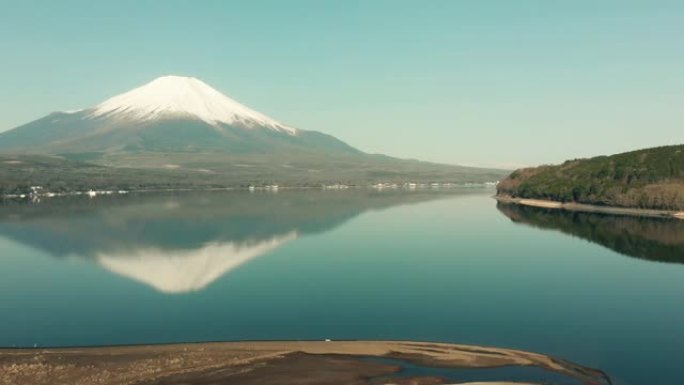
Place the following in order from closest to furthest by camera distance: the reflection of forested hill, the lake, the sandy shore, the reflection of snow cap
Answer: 1. the sandy shore
2. the lake
3. the reflection of snow cap
4. the reflection of forested hill

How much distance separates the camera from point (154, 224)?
416 feet

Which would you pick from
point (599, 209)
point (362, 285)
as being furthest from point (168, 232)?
point (599, 209)

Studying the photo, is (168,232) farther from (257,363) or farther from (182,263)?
(257,363)

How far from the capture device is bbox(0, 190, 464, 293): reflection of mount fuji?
74.6 m

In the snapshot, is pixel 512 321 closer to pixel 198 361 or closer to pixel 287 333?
pixel 287 333

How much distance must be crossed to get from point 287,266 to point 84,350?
122 feet

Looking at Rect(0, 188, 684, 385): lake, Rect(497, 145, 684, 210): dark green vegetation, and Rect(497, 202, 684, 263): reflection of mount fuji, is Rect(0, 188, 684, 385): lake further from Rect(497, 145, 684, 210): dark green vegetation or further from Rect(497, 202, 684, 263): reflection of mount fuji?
Rect(497, 145, 684, 210): dark green vegetation

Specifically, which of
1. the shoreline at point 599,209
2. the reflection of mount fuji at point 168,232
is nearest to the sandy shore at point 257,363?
the reflection of mount fuji at point 168,232

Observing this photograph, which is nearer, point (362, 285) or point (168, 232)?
point (362, 285)

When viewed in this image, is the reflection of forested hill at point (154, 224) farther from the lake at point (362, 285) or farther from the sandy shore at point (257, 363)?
the sandy shore at point (257, 363)

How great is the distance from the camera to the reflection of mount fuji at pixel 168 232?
74562 mm

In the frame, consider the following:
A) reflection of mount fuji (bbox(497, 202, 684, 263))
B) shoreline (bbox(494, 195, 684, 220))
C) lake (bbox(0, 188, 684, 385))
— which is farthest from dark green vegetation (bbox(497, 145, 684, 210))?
lake (bbox(0, 188, 684, 385))

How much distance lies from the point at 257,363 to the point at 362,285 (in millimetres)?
27163

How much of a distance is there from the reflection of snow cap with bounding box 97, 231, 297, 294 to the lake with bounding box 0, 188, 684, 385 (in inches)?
12.4
